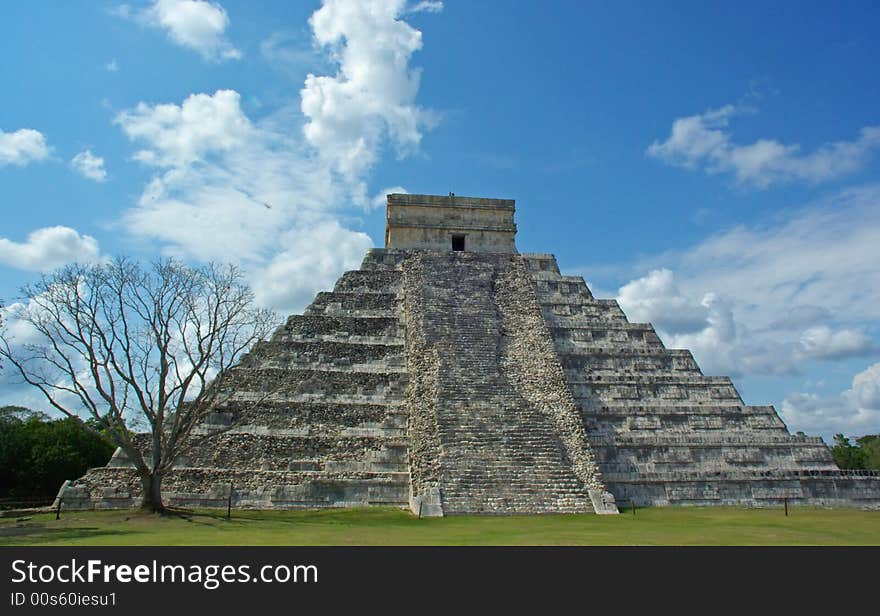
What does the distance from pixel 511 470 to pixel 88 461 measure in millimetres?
22306

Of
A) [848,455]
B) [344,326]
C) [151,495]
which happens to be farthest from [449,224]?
[848,455]

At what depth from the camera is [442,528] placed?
1159cm

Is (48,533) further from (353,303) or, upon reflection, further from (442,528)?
(353,303)

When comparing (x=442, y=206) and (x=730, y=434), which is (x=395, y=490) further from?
(x=442, y=206)

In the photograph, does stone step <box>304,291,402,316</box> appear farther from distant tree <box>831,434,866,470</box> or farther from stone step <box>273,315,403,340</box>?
distant tree <box>831,434,866,470</box>

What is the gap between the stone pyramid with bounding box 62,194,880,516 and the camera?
1552cm

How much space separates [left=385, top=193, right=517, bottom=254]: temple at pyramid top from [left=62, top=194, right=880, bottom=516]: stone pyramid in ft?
6.39

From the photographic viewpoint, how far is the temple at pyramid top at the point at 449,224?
25.3m

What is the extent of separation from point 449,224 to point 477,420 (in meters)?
10.6

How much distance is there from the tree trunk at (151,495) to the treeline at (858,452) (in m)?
40.9

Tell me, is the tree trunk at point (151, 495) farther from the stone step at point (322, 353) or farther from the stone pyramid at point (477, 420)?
the stone step at point (322, 353)

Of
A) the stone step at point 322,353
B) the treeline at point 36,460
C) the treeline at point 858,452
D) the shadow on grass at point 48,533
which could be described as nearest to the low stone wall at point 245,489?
the shadow on grass at point 48,533

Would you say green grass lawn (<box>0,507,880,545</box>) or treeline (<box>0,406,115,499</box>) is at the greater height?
treeline (<box>0,406,115,499</box>)

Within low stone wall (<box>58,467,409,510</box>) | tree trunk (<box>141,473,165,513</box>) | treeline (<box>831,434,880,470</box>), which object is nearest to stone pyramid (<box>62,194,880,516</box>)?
low stone wall (<box>58,467,409,510</box>)
